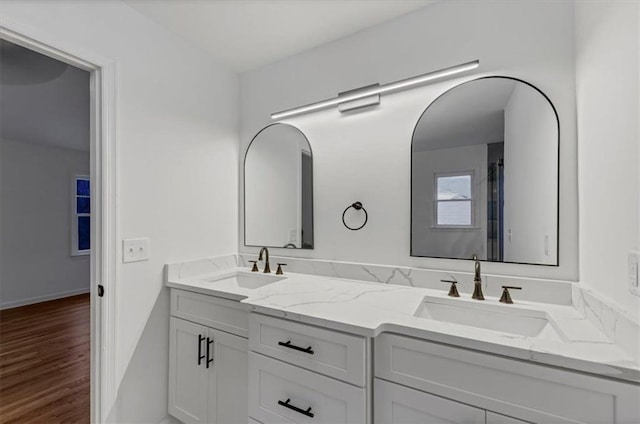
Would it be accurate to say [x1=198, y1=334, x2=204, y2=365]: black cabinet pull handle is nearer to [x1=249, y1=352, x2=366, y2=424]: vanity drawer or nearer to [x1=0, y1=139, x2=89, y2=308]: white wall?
[x1=249, y1=352, x2=366, y2=424]: vanity drawer

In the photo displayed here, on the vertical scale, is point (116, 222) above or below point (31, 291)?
above

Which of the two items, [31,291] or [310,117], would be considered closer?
[310,117]

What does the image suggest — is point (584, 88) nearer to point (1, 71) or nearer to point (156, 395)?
point (156, 395)

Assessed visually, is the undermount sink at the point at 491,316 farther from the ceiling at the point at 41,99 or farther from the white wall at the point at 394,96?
the ceiling at the point at 41,99

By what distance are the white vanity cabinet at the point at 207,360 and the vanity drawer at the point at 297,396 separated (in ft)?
0.76

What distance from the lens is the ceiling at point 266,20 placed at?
5.05 feet

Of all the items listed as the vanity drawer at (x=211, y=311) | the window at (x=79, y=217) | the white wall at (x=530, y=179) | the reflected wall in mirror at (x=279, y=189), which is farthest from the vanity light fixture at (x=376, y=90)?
the window at (x=79, y=217)

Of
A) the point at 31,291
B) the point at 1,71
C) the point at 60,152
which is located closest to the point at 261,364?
the point at 1,71

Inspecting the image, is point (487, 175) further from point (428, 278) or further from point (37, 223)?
point (37, 223)

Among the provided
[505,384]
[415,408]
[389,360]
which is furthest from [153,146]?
[505,384]

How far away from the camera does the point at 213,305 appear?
1544 mm

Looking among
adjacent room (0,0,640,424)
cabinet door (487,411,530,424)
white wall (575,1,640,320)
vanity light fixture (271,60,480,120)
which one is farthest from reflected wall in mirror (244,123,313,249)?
white wall (575,1,640,320)

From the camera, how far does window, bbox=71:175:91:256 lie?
187 inches

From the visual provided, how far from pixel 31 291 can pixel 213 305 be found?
4.52 meters
